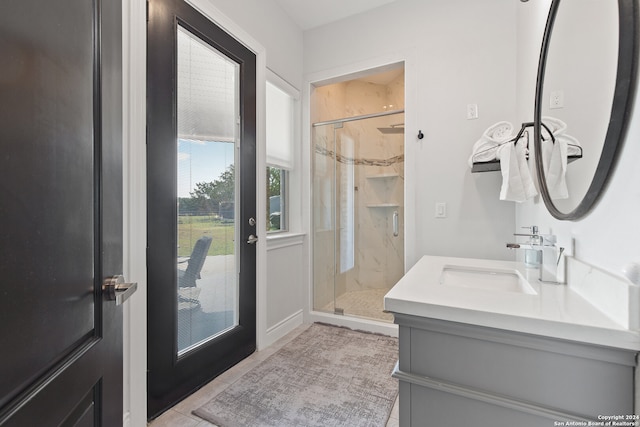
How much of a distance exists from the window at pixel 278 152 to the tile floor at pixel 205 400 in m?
1.03

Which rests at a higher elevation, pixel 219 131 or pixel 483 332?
pixel 219 131

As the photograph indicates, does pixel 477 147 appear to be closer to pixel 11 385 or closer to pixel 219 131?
pixel 219 131

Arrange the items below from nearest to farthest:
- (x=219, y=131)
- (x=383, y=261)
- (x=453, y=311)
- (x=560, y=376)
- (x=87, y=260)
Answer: (x=87, y=260) < (x=560, y=376) < (x=453, y=311) < (x=219, y=131) < (x=383, y=261)

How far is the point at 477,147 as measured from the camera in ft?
6.19

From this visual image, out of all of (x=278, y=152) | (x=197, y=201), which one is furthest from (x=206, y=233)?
(x=278, y=152)

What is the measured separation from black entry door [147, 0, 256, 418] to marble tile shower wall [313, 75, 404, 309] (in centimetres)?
95

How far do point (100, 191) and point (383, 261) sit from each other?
3.04 meters

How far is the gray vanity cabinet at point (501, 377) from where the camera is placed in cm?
65

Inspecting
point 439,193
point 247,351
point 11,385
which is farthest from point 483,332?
point 247,351

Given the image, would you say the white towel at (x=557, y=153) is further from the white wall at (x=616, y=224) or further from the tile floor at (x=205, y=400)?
the tile floor at (x=205, y=400)

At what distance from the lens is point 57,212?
48cm

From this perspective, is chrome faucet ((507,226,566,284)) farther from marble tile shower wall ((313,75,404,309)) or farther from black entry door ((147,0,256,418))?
marble tile shower wall ((313,75,404,309))

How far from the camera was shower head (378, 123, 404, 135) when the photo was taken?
9.34 feet

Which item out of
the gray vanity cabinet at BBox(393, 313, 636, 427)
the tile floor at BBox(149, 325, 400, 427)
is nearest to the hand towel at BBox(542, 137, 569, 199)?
the gray vanity cabinet at BBox(393, 313, 636, 427)
